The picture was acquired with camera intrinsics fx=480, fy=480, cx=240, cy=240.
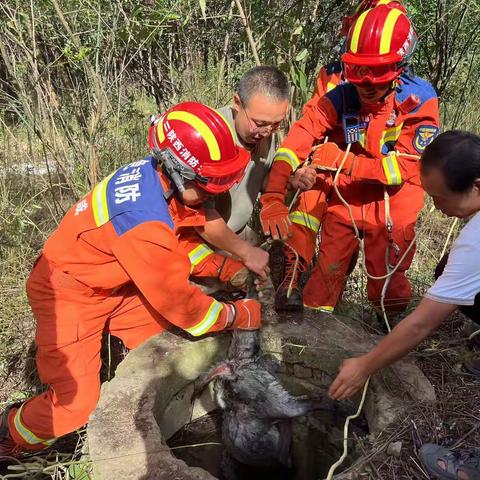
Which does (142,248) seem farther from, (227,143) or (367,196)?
(367,196)

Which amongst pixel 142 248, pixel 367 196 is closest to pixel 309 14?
pixel 367 196

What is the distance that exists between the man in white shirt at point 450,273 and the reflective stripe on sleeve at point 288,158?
1.34m

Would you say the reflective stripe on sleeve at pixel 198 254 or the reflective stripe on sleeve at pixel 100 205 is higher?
the reflective stripe on sleeve at pixel 100 205

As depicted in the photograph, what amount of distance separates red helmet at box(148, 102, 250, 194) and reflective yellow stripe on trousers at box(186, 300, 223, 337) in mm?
603

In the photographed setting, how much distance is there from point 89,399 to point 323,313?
1390 mm

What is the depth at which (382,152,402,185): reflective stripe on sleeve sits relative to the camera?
2.90 metres

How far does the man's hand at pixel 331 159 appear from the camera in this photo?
3.05 meters

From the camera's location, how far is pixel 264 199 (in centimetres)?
316

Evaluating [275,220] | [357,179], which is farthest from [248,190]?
[357,179]

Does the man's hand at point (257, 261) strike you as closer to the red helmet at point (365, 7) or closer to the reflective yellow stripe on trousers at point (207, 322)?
the reflective yellow stripe on trousers at point (207, 322)

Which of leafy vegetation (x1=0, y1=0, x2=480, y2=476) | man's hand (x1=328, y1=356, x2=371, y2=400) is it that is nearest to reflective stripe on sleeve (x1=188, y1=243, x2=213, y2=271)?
leafy vegetation (x1=0, y1=0, x2=480, y2=476)

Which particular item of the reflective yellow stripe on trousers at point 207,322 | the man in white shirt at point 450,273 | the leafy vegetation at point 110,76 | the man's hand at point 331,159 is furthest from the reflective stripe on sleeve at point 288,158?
the man in white shirt at point 450,273

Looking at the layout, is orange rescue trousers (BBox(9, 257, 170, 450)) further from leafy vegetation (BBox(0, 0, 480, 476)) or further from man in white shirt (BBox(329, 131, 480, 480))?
man in white shirt (BBox(329, 131, 480, 480))

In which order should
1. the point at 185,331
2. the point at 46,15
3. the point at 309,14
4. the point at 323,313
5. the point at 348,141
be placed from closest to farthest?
the point at 185,331 < the point at 323,313 < the point at 348,141 < the point at 46,15 < the point at 309,14
